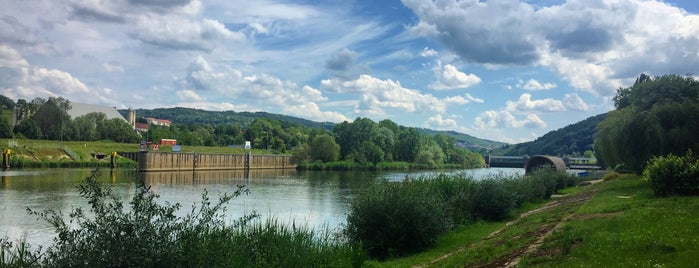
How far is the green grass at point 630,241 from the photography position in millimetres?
11461

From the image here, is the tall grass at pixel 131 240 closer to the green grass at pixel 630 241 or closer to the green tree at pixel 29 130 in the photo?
the green grass at pixel 630 241

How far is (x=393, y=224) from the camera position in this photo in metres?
21.2

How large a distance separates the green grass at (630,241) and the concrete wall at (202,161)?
9058cm

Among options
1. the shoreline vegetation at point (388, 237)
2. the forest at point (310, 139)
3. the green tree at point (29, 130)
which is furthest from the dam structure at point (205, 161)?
the shoreline vegetation at point (388, 237)

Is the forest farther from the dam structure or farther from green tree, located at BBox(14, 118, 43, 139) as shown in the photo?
the dam structure

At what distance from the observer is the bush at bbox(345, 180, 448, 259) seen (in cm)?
2147

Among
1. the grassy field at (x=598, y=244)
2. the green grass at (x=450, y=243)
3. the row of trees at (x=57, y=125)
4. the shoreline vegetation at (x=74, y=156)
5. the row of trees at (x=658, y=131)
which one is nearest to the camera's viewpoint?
the grassy field at (x=598, y=244)

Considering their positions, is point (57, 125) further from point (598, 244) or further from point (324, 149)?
point (598, 244)

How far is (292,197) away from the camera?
5053 centimetres

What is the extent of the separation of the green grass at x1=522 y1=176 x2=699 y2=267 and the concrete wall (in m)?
90.6

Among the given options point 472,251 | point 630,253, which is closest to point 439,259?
point 472,251

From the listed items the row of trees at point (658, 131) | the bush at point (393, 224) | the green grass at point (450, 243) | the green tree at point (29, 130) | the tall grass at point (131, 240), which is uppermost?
the green tree at point (29, 130)

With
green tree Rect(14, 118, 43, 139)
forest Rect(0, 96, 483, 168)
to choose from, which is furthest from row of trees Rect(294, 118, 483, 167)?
green tree Rect(14, 118, 43, 139)

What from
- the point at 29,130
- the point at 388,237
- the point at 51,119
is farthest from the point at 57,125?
the point at 388,237
